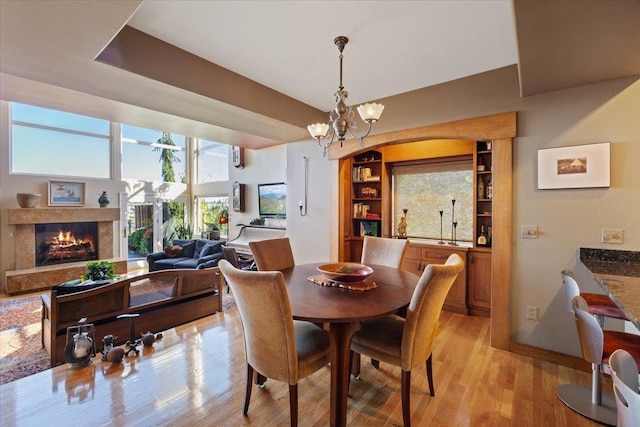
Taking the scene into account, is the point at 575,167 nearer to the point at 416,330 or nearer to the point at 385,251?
the point at 385,251

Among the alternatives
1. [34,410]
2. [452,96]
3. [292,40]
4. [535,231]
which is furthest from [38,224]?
[535,231]

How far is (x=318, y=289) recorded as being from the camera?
2.05 meters

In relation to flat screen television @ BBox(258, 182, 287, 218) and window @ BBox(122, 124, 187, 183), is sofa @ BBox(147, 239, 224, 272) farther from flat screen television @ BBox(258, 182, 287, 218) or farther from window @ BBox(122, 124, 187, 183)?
window @ BBox(122, 124, 187, 183)

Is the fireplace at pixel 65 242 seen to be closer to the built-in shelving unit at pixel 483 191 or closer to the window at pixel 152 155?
the window at pixel 152 155

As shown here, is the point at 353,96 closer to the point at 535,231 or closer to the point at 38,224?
the point at 535,231

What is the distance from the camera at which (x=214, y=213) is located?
8086 mm

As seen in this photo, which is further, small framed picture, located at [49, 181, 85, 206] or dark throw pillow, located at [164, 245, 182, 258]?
dark throw pillow, located at [164, 245, 182, 258]

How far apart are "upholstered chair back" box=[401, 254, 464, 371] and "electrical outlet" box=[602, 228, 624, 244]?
5.03 feet

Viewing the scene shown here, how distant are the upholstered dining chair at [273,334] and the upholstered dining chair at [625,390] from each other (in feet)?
4.07

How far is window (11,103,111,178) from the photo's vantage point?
558 centimetres

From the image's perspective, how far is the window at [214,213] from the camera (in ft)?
25.7

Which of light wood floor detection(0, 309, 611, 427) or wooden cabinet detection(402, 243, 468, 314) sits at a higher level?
wooden cabinet detection(402, 243, 468, 314)

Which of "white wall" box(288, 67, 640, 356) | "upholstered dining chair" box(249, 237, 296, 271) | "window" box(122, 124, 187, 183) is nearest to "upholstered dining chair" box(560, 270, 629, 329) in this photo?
"white wall" box(288, 67, 640, 356)

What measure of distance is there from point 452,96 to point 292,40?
1.81 m
